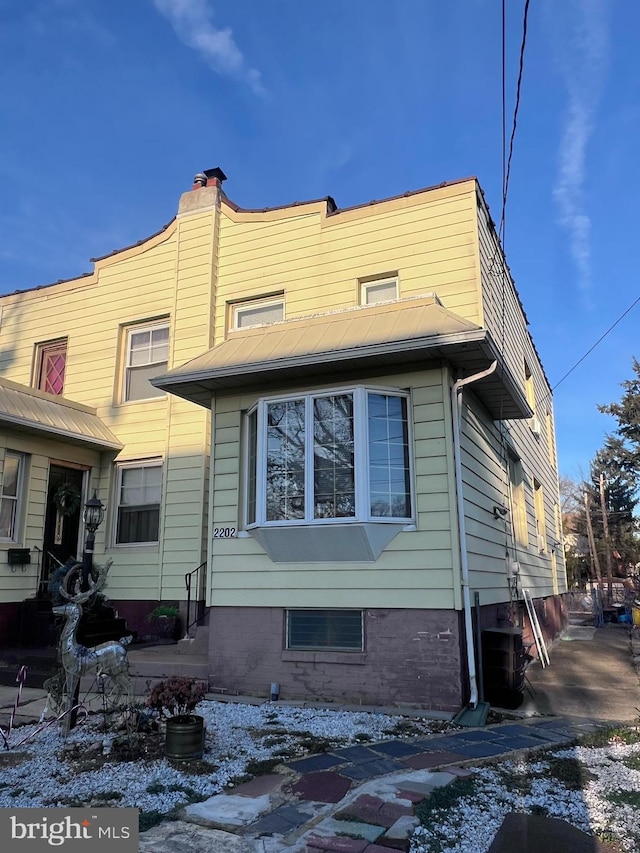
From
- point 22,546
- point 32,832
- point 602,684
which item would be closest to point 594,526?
point 602,684

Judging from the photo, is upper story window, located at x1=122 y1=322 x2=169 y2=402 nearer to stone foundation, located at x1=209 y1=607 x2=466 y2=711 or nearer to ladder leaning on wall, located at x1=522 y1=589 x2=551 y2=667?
stone foundation, located at x1=209 y1=607 x2=466 y2=711

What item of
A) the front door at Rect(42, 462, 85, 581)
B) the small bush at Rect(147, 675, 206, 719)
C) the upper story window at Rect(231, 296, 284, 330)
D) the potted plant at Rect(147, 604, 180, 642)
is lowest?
the small bush at Rect(147, 675, 206, 719)

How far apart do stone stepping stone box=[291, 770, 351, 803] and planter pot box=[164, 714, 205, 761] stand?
3.15ft

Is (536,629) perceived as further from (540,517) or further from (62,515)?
(62,515)

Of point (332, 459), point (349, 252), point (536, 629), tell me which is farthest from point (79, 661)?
point (536, 629)

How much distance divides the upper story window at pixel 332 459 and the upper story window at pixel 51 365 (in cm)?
706

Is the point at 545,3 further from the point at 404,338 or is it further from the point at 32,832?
the point at 32,832

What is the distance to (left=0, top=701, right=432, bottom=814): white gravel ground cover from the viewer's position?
4.23m

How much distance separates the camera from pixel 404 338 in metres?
6.93

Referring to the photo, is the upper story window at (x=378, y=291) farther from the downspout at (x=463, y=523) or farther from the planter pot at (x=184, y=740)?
the planter pot at (x=184, y=740)

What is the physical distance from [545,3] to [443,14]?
1.41m

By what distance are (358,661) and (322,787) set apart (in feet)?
9.21

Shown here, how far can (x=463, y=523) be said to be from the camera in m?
7.05

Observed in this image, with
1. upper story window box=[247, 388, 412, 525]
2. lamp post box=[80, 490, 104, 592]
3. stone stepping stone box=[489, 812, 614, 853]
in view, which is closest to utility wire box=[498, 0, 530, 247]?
upper story window box=[247, 388, 412, 525]
